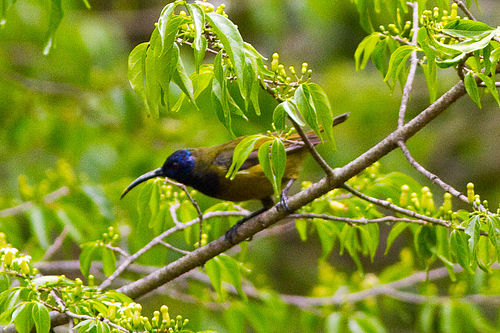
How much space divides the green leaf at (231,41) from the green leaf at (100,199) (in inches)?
92.3

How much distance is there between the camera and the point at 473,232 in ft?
7.46

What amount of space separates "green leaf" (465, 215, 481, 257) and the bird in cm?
164

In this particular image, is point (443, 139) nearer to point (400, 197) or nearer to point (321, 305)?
point (321, 305)

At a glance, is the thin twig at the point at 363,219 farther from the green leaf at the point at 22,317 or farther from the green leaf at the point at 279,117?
the green leaf at the point at 22,317

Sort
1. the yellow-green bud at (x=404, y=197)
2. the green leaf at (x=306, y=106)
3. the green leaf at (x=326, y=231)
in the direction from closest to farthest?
the green leaf at (x=306, y=106) → the yellow-green bud at (x=404, y=197) → the green leaf at (x=326, y=231)

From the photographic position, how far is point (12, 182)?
580cm

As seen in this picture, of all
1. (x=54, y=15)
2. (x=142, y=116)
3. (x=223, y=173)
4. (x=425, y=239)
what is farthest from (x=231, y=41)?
(x=142, y=116)

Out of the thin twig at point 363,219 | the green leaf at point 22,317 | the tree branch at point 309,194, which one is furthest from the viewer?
the thin twig at point 363,219

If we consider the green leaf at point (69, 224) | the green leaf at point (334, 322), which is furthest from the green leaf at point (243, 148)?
the green leaf at point (334, 322)

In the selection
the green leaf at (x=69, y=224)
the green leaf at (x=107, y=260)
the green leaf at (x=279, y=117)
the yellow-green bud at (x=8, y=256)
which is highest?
the green leaf at (x=279, y=117)

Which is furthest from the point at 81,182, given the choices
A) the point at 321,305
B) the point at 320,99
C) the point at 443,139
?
the point at 443,139

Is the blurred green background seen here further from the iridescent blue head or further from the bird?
the iridescent blue head

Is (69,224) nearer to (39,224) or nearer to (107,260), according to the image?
(39,224)

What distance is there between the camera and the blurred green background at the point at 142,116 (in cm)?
549
